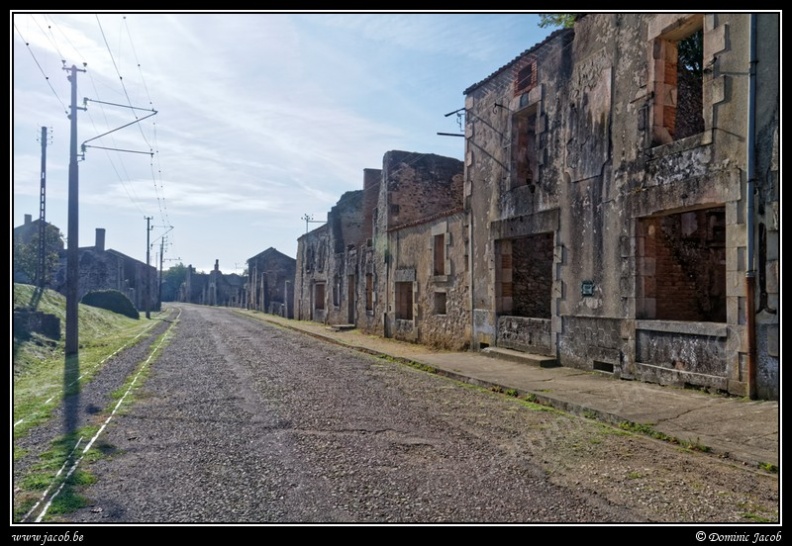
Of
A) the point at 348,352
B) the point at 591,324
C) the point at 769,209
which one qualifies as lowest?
the point at 348,352

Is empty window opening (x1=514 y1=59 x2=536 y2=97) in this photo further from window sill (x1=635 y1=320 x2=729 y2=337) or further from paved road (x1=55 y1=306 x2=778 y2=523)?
paved road (x1=55 y1=306 x2=778 y2=523)

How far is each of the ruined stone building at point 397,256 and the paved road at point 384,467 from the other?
873cm

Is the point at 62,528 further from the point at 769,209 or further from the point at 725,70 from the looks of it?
the point at 725,70

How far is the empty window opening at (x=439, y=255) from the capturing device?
17.7 m

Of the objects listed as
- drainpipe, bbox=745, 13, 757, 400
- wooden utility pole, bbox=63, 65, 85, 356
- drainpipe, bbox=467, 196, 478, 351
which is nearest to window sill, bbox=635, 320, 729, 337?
drainpipe, bbox=745, 13, 757, 400

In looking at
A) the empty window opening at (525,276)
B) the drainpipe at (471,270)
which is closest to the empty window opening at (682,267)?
the empty window opening at (525,276)

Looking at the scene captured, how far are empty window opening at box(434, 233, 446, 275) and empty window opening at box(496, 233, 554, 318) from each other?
352 centimetres

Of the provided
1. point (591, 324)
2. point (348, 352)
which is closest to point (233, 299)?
point (348, 352)

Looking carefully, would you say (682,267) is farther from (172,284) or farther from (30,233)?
(172,284)

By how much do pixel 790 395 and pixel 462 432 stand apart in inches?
141

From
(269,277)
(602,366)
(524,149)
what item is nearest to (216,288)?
(269,277)

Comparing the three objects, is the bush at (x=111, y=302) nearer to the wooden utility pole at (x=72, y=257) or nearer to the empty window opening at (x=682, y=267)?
the wooden utility pole at (x=72, y=257)

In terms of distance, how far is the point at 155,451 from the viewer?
527 centimetres

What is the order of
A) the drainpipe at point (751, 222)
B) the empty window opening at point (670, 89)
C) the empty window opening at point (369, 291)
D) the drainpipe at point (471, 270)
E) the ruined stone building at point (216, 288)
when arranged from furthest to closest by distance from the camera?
the ruined stone building at point (216, 288) < the empty window opening at point (369, 291) < the drainpipe at point (471, 270) < the empty window opening at point (670, 89) < the drainpipe at point (751, 222)
